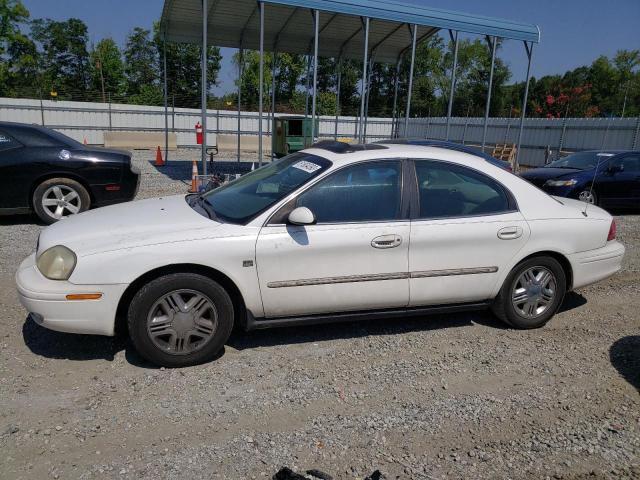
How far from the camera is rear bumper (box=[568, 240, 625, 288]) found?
14.7ft

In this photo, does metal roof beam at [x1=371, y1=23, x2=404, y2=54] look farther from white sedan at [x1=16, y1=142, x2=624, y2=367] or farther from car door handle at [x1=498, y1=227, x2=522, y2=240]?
car door handle at [x1=498, y1=227, x2=522, y2=240]

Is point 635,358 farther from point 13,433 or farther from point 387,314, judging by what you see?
point 13,433

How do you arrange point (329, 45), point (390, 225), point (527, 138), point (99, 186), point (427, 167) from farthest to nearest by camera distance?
point (527, 138) < point (329, 45) < point (99, 186) < point (427, 167) < point (390, 225)

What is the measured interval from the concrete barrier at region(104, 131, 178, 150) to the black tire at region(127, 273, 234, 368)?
22.6m

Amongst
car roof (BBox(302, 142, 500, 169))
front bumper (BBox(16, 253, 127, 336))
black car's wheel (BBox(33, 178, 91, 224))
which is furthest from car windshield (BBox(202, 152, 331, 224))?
black car's wheel (BBox(33, 178, 91, 224))

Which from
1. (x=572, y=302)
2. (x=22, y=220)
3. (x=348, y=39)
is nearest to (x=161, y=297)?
(x=572, y=302)

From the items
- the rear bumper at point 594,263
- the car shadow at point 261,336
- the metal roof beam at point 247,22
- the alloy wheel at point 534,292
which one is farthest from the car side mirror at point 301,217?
the metal roof beam at point 247,22

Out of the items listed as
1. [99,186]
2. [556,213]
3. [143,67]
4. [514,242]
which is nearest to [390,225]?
[514,242]

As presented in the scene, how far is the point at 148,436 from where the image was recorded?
2.81m

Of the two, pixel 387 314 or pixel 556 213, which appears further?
pixel 556 213

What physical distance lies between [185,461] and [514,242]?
3.01 m

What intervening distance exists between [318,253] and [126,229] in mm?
1363

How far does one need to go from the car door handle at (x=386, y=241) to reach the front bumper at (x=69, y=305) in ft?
5.84

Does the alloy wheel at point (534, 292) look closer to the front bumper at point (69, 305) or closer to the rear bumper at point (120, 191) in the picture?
the front bumper at point (69, 305)
